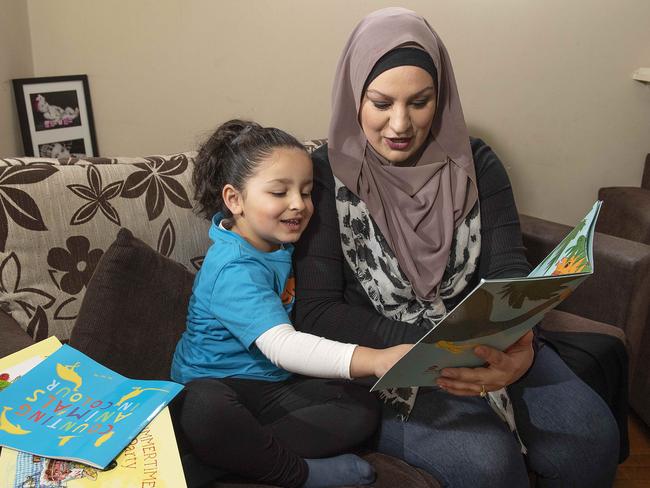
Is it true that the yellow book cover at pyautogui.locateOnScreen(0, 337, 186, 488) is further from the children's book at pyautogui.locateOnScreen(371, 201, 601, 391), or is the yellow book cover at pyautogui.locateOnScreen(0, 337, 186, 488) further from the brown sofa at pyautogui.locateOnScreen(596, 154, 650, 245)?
the brown sofa at pyautogui.locateOnScreen(596, 154, 650, 245)

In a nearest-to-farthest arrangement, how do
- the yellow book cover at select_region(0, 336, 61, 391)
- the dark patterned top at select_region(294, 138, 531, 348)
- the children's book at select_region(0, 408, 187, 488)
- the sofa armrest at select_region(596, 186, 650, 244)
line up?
the children's book at select_region(0, 408, 187, 488), the yellow book cover at select_region(0, 336, 61, 391), the dark patterned top at select_region(294, 138, 531, 348), the sofa armrest at select_region(596, 186, 650, 244)

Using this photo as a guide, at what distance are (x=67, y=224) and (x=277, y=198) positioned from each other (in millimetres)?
448

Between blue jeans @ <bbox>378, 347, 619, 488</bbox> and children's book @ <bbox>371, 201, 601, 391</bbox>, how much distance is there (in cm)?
18

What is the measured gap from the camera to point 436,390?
132 centimetres

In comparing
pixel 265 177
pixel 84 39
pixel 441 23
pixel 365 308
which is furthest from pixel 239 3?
pixel 365 308

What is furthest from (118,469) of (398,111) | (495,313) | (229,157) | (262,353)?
(398,111)

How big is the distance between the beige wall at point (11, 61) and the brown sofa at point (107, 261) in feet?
1.38

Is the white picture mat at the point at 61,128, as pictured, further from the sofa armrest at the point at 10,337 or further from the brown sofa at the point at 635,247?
the brown sofa at the point at 635,247

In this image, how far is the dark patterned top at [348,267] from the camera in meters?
1.30

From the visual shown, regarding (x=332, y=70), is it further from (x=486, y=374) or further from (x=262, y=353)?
(x=486, y=374)

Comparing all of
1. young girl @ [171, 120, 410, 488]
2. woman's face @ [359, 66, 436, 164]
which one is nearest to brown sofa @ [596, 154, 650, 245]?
woman's face @ [359, 66, 436, 164]

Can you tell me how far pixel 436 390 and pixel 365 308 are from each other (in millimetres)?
238

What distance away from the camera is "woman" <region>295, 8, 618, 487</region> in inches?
49.0

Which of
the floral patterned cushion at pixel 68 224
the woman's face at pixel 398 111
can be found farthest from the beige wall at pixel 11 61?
the woman's face at pixel 398 111
